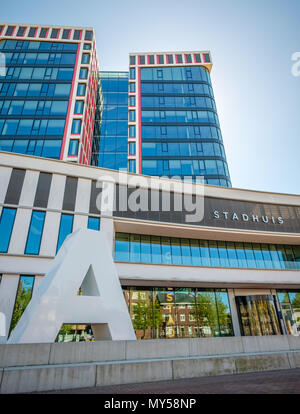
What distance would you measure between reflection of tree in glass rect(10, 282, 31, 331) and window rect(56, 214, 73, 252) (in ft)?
12.3

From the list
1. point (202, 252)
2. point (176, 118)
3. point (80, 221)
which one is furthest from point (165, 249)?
point (176, 118)

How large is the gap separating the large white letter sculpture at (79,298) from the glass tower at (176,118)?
93.6ft

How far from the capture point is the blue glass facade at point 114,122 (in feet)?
142

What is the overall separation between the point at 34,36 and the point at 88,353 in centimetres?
5340

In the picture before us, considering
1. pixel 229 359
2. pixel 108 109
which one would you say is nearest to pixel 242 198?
pixel 229 359

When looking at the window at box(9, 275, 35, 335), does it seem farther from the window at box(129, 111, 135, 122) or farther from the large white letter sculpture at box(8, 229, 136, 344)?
the window at box(129, 111, 135, 122)

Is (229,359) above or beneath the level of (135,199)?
beneath

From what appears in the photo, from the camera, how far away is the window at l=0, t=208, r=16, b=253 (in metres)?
16.9

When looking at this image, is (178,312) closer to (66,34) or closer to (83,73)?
→ (83,73)

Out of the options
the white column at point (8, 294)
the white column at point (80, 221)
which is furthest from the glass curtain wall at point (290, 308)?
the white column at point (8, 294)

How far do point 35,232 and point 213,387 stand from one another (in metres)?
15.8
